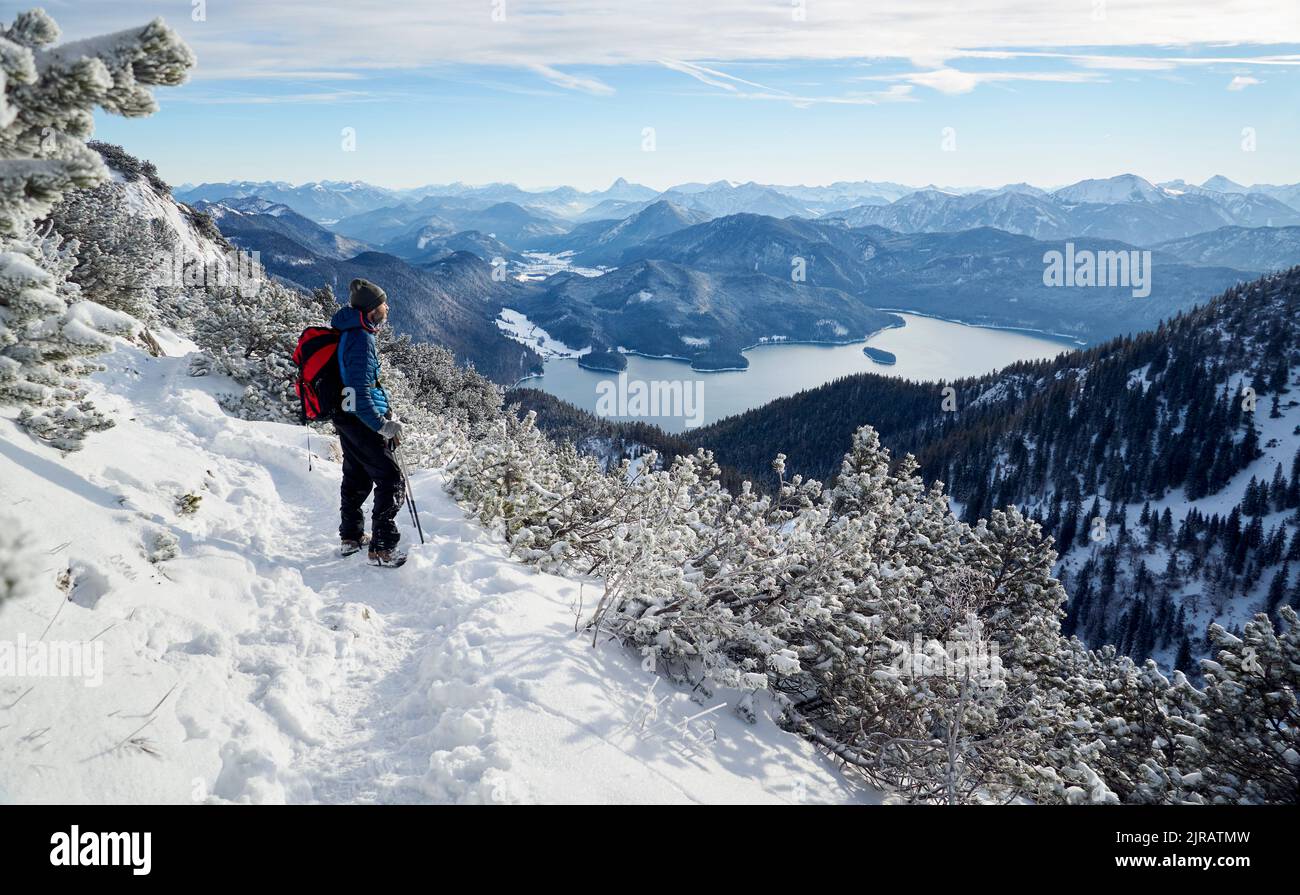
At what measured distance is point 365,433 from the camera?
724cm

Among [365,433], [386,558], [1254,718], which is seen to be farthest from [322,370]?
[1254,718]

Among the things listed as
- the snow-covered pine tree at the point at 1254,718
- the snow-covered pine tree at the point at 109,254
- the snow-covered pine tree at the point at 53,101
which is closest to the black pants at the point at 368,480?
the snow-covered pine tree at the point at 53,101

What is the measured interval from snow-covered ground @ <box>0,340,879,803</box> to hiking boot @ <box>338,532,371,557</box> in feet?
0.70

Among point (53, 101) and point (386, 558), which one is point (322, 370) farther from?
point (53, 101)

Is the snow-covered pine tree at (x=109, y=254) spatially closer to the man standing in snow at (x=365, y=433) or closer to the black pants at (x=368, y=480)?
the man standing in snow at (x=365, y=433)

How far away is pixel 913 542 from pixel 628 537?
324 inches

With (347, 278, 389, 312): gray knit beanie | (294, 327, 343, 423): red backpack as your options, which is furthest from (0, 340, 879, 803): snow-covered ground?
(347, 278, 389, 312): gray knit beanie

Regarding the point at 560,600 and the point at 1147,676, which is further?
the point at 1147,676

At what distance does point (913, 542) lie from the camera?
43.8 ft

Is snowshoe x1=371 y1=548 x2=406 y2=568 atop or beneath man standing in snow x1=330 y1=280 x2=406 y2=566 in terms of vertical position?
beneath

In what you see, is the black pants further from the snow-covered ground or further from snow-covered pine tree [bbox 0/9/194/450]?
snow-covered pine tree [bbox 0/9/194/450]

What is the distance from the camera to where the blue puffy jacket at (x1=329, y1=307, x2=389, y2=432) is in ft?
22.7
